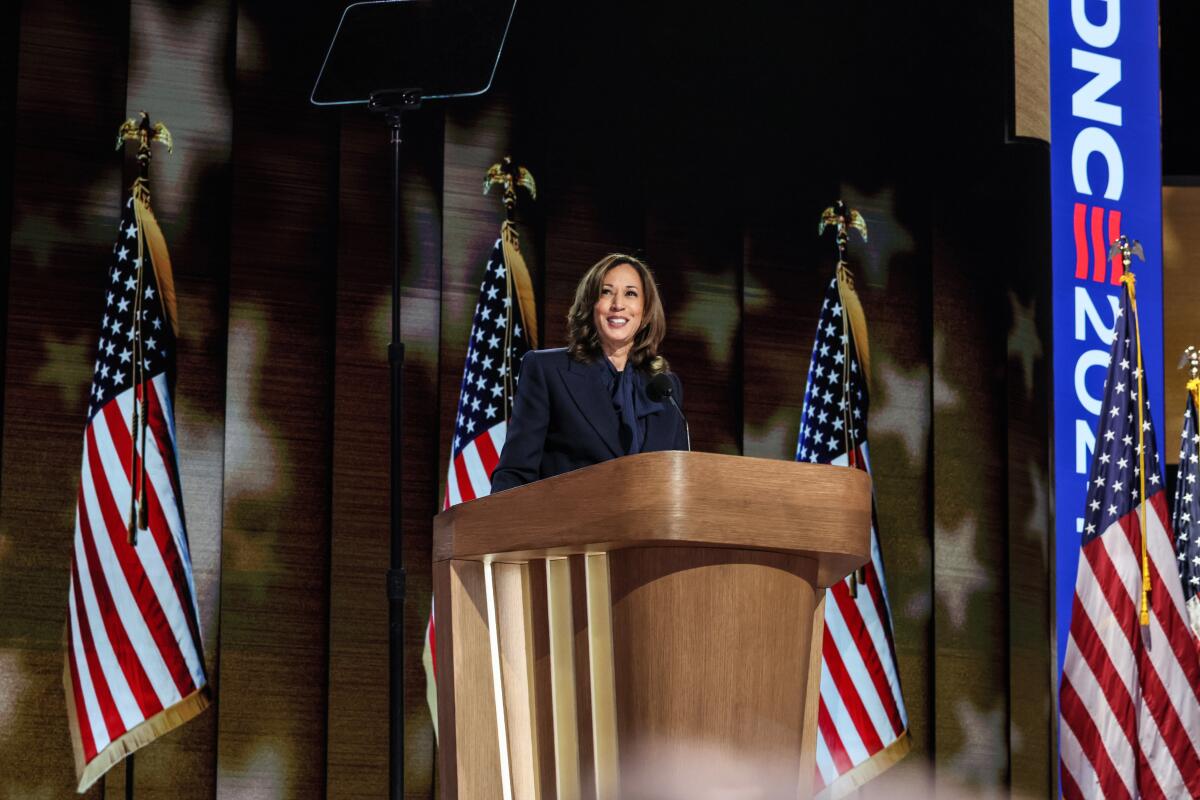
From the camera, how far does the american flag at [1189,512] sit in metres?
5.39

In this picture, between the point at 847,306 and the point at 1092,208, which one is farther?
the point at 1092,208

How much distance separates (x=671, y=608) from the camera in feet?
6.03

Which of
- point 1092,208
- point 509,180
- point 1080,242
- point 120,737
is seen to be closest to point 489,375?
point 509,180

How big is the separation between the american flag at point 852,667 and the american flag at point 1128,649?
1.84 ft

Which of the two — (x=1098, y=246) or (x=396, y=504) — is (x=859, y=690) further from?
(x=396, y=504)

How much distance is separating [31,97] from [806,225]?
2.55 meters

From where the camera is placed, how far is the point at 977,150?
5.55m

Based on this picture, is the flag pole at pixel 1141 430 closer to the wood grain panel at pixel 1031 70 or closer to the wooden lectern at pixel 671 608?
the wood grain panel at pixel 1031 70

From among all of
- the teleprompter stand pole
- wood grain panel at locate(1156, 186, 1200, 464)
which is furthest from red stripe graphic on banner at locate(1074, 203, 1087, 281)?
the teleprompter stand pole

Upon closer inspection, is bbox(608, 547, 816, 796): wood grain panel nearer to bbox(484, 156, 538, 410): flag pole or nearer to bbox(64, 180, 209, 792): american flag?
bbox(64, 180, 209, 792): american flag

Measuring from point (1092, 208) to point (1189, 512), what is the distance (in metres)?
1.19

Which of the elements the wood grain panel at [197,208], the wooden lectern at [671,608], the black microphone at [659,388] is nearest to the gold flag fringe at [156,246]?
the wood grain panel at [197,208]

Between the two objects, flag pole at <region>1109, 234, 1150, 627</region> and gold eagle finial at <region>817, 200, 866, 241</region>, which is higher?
gold eagle finial at <region>817, 200, 866, 241</region>

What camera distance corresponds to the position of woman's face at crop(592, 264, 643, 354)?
237 cm
